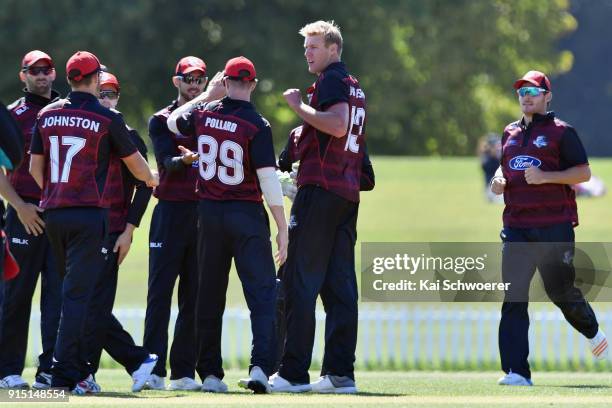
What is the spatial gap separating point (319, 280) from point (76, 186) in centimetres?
166

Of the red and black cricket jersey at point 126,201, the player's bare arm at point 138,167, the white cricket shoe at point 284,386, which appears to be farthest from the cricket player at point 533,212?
the player's bare arm at point 138,167

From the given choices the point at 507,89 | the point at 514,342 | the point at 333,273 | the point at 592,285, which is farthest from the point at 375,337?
the point at 507,89

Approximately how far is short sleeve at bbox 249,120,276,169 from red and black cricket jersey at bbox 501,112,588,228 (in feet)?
7.45

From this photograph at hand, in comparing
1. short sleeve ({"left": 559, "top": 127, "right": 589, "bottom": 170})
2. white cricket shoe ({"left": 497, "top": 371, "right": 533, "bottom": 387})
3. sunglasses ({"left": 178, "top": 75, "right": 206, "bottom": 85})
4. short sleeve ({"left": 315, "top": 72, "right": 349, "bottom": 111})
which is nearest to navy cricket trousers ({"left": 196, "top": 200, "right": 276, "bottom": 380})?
short sleeve ({"left": 315, "top": 72, "right": 349, "bottom": 111})

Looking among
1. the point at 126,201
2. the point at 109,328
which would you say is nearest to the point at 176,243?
the point at 126,201

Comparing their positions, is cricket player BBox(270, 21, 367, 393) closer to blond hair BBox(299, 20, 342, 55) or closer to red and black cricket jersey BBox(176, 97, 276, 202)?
blond hair BBox(299, 20, 342, 55)

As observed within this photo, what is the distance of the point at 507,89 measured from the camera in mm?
53594

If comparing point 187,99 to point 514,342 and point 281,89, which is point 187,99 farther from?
point 281,89

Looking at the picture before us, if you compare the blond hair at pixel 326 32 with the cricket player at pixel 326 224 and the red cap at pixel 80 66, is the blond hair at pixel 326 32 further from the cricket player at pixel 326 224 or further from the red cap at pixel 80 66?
the red cap at pixel 80 66

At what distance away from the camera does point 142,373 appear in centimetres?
966

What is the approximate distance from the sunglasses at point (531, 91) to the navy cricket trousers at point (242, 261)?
231cm

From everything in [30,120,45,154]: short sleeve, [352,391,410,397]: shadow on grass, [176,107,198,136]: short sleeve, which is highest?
[176,107,198,136]: short sleeve

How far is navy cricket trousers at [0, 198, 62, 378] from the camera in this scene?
9.80 metres

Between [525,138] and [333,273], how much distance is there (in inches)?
80.8
